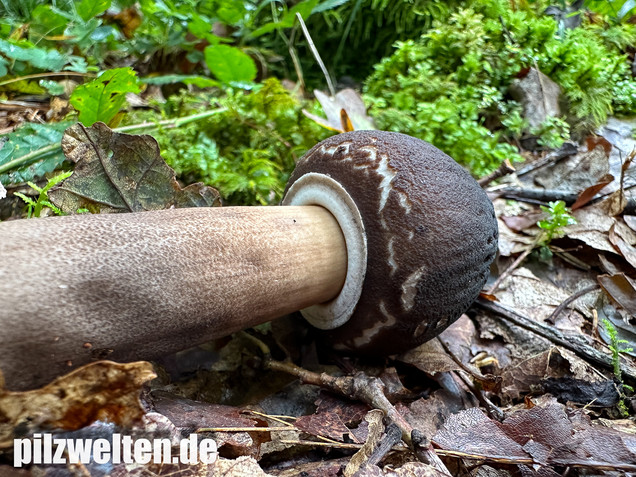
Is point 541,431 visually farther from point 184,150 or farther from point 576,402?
point 184,150

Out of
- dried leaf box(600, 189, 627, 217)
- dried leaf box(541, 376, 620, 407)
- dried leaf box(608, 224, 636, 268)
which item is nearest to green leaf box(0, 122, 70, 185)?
dried leaf box(541, 376, 620, 407)

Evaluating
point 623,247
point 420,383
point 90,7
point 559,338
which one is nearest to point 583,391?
point 559,338

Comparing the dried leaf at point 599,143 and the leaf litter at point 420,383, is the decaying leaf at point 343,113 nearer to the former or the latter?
the leaf litter at point 420,383

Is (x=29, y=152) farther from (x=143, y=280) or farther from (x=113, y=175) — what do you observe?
(x=143, y=280)

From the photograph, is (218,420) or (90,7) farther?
(90,7)

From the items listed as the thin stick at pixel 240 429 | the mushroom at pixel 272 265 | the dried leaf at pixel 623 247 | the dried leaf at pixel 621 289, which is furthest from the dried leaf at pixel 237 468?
the dried leaf at pixel 623 247
